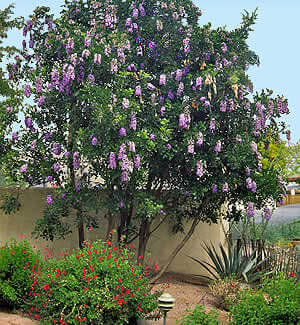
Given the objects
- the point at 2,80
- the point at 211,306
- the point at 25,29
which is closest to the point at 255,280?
the point at 211,306

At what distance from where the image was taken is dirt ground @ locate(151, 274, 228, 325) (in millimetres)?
6906

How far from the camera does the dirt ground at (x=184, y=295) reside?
691 cm

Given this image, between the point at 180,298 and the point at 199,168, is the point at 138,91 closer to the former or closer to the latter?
the point at 199,168

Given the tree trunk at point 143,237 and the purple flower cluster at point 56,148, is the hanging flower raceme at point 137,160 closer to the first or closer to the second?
the purple flower cluster at point 56,148

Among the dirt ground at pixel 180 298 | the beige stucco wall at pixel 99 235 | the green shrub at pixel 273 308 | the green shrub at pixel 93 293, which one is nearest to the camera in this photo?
the green shrub at pixel 273 308

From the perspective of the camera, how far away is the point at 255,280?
28.3ft

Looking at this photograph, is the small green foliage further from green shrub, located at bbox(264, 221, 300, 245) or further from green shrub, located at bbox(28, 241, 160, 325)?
green shrub, located at bbox(264, 221, 300, 245)

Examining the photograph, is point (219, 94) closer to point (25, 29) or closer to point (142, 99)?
point (142, 99)

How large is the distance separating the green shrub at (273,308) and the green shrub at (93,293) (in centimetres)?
121

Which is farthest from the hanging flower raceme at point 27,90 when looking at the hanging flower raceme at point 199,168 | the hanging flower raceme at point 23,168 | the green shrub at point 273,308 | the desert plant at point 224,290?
the green shrub at point 273,308

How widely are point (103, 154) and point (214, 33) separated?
2701 millimetres

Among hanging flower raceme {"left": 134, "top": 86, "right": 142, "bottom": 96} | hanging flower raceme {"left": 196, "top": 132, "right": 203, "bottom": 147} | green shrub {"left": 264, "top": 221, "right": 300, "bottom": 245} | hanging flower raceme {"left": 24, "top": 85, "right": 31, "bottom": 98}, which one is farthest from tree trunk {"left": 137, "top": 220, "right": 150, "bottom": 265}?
hanging flower raceme {"left": 24, "top": 85, "right": 31, "bottom": 98}

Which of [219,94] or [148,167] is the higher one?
[219,94]

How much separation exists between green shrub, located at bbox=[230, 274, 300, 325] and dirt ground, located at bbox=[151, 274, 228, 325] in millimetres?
1480
